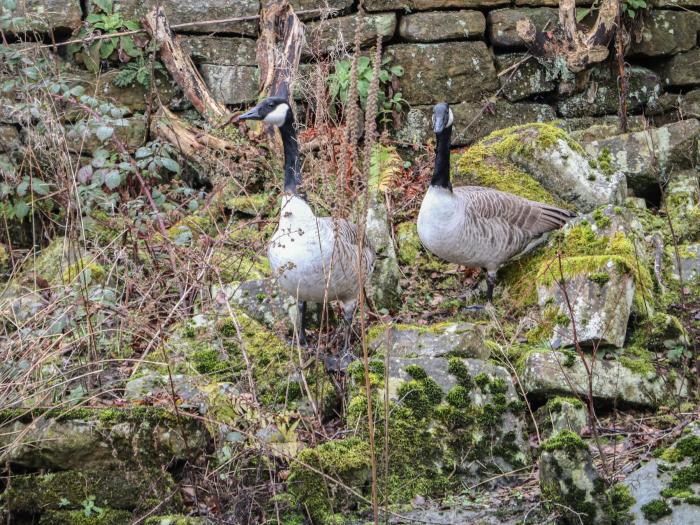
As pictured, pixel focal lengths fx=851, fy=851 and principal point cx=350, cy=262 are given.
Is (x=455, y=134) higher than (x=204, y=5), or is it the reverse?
(x=204, y=5)

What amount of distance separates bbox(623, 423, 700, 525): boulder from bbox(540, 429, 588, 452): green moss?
37cm

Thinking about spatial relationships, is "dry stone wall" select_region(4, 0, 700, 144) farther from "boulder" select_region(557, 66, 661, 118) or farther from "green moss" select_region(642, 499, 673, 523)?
"green moss" select_region(642, 499, 673, 523)

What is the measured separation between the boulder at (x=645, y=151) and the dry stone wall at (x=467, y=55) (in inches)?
53.3

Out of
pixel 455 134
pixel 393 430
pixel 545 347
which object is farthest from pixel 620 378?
pixel 455 134

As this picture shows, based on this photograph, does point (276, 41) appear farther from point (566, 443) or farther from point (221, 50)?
point (566, 443)

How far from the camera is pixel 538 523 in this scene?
3646 millimetres

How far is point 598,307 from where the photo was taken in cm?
559

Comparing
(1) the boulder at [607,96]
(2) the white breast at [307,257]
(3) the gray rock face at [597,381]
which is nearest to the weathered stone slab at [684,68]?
(1) the boulder at [607,96]

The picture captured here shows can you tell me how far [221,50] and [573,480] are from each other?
21.8 feet

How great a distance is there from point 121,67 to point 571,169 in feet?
15.3

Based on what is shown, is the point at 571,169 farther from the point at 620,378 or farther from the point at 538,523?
the point at 538,523

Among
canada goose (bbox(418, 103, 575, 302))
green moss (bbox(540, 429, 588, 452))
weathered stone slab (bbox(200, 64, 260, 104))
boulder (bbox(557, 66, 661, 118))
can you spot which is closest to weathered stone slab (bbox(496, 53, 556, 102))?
boulder (bbox(557, 66, 661, 118))

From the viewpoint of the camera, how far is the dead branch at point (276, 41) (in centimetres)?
849

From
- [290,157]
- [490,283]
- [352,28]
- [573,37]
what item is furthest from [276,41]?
[490,283]
